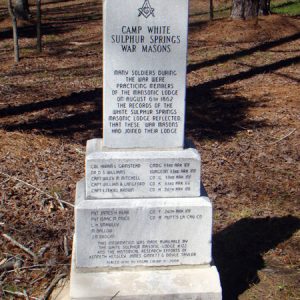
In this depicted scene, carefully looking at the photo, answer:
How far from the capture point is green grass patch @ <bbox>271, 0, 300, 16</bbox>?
23.4 m

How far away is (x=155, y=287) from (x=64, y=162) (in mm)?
3358

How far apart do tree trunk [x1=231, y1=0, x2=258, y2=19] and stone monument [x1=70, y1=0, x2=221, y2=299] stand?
42.7ft

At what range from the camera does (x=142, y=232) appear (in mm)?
4715

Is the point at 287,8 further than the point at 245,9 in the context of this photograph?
Yes

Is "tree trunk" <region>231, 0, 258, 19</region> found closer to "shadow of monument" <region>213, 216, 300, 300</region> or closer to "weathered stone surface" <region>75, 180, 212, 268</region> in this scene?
"shadow of monument" <region>213, 216, 300, 300</region>

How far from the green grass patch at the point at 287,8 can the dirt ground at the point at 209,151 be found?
763cm

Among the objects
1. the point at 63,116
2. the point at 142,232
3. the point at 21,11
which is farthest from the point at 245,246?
the point at 21,11

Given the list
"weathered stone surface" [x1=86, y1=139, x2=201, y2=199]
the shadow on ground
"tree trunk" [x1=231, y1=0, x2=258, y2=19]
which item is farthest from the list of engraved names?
"tree trunk" [x1=231, y1=0, x2=258, y2=19]

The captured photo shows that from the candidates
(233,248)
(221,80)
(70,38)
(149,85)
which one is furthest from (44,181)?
(70,38)

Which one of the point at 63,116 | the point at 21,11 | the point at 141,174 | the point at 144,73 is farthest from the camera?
the point at 21,11

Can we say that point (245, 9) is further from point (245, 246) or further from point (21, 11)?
Result: point (245, 246)

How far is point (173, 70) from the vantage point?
458 centimetres

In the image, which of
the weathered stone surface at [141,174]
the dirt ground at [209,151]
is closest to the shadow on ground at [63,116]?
the dirt ground at [209,151]

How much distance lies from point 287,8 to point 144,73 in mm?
22121
